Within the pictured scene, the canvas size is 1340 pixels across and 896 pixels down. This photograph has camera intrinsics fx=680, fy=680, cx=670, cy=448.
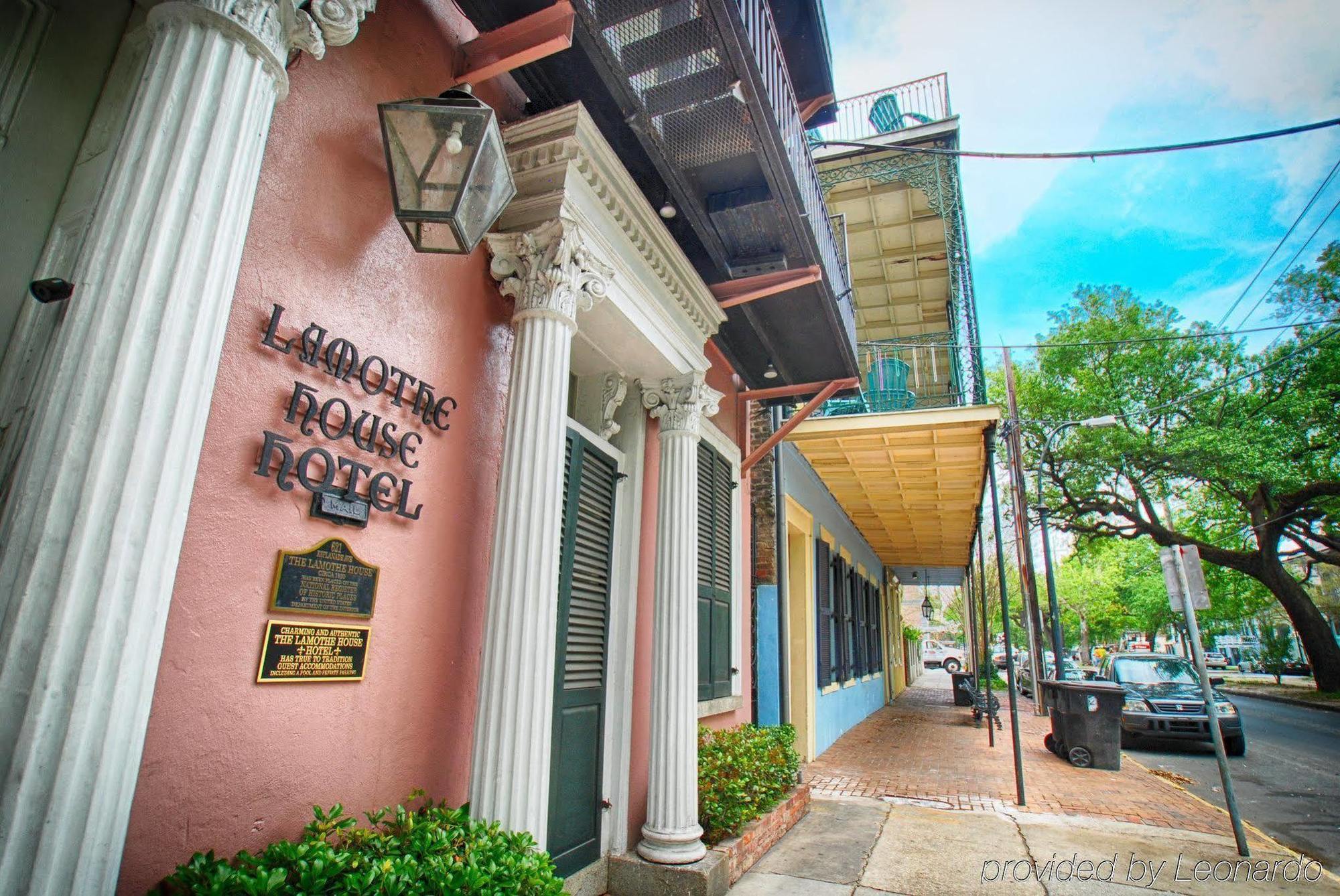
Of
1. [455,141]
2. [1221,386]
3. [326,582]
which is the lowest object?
[326,582]

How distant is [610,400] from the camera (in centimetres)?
497

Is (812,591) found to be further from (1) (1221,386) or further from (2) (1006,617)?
(1) (1221,386)

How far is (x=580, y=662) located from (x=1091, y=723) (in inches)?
327

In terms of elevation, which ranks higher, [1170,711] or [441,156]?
[441,156]

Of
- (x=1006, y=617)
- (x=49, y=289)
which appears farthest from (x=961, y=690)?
(x=49, y=289)

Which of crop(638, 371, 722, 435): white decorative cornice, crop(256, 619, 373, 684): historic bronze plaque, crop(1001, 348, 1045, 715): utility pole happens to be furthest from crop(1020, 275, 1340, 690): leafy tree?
crop(256, 619, 373, 684): historic bronze plaque

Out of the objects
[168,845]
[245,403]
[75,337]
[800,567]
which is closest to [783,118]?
[245,403]

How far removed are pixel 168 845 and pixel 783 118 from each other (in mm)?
4512

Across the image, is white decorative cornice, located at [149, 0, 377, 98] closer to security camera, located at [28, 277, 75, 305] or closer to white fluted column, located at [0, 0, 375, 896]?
white fluted column, located at [0, 0, 375, 896]

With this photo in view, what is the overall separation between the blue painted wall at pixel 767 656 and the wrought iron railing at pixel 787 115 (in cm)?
375

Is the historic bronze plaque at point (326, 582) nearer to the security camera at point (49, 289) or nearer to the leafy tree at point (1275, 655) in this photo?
the security camera at point (49, 289)

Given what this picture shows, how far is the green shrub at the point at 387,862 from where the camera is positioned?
1843 millimetres

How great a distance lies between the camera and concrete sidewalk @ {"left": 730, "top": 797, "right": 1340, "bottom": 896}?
4547 mm

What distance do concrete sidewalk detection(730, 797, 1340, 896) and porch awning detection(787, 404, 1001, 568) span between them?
4.06 metres
